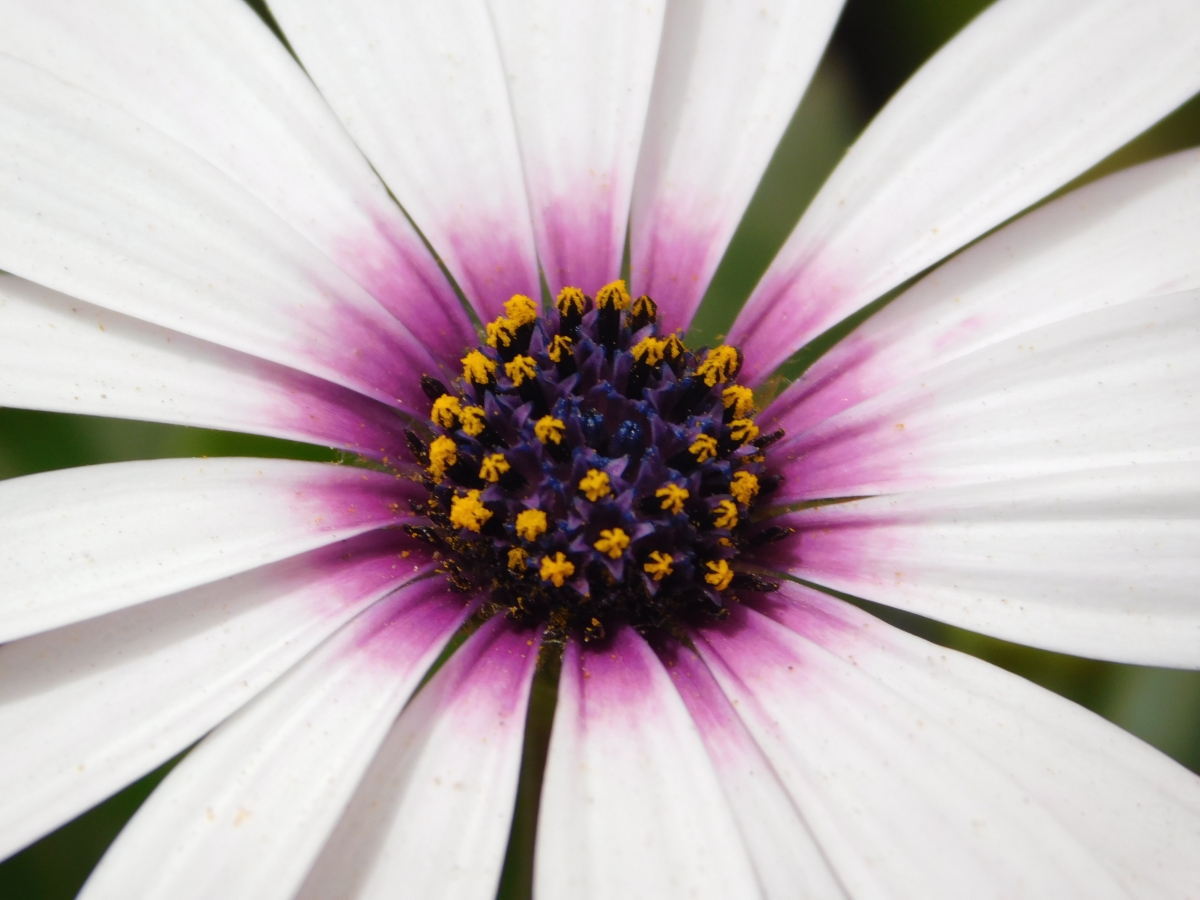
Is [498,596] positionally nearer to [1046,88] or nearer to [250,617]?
[250,617]

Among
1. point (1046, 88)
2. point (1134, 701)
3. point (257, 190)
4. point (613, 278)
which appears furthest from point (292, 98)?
point (1134, 701)

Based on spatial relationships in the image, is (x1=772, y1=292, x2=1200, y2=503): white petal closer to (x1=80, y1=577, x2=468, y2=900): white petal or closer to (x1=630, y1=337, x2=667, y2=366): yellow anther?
(x1=630, y1=337, x2=667, y2=366): yellow anther

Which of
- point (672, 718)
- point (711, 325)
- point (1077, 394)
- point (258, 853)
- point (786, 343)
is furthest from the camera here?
point (711, 325)

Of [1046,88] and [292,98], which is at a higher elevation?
[1046,88]

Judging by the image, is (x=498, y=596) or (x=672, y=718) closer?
(x=672, y=718)

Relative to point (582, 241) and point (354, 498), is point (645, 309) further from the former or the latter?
point (354, 498)
